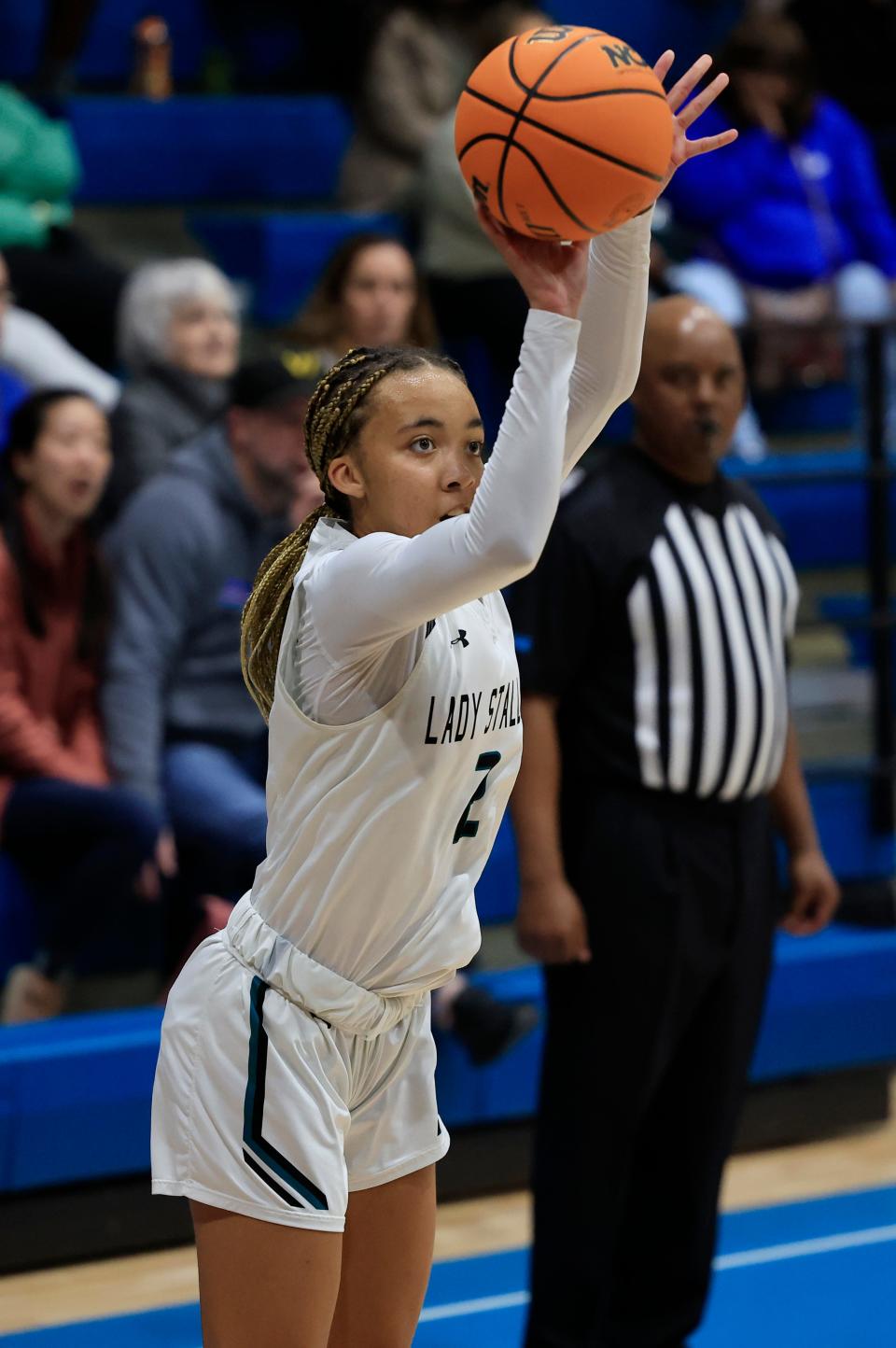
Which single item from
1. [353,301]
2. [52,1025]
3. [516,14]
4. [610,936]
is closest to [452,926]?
[610,936]

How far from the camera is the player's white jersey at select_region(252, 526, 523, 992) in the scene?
2.13 metres

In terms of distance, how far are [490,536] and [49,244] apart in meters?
4.46

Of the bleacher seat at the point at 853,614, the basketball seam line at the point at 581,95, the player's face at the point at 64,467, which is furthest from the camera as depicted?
the bleacher seat at the point at 853,614

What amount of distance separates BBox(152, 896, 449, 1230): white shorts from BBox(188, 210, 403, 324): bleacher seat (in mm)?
4583

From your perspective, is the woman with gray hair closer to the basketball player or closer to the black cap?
the black cap

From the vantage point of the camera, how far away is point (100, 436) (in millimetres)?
4418

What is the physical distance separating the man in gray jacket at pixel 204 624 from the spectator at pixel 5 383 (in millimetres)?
754

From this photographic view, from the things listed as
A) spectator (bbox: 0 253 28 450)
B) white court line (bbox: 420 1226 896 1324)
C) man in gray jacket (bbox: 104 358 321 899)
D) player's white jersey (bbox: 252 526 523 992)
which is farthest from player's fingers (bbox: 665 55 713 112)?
spectator (bbox: 0 253 28 450)

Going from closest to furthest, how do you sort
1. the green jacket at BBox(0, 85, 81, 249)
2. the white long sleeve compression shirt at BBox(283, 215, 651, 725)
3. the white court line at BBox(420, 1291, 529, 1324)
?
the white long sleeve compression shirt at BBox(283, 215, 651, 725)
the white court line at BBox(420, 1291, 529, 1324)
the green jacket at BBox(0, 85, 81, 249)

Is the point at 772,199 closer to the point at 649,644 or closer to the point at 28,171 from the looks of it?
the point at 28,171

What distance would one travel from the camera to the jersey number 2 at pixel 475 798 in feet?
7.22

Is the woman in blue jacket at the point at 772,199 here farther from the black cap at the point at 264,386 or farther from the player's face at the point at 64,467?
the player's face at the point at 64,467

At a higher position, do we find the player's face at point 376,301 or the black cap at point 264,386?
the player's face at point 376,301

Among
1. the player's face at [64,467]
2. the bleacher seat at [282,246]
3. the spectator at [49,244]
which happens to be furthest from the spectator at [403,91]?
the player's face at [64,467]
